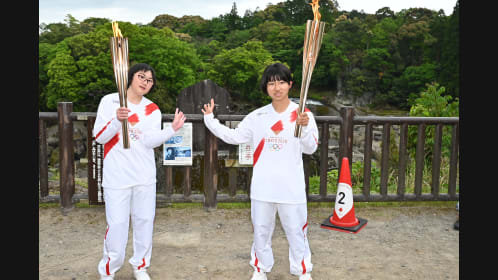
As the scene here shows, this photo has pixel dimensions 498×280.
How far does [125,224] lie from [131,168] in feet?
1.45

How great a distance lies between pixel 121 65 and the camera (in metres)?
3.41

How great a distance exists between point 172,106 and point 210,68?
309 inches

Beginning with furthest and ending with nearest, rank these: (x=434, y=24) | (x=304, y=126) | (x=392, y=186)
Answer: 1. (x=434, y=24)
2. (x=392, y=186)
3. (x=304, y=126)

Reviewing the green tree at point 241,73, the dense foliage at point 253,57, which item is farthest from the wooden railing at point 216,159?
the green tree at point 241,73

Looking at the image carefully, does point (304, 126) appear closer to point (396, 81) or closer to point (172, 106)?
point (172, 106)

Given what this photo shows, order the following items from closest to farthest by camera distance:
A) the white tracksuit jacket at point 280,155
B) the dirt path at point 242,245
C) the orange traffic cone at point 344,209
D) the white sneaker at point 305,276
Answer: the white tracksuit jacket at point 280,155 → the white sneaker at point 305,276 → the dirt path at point 242,245 → the orange traffic cone at point 344,209

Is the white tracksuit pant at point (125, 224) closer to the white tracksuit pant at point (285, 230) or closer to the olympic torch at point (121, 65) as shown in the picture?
the olympic torch at point (121, 65)

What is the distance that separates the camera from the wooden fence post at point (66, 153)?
5336 mm

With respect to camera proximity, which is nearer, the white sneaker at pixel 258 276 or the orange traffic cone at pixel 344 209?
the white sneaker at pixel 258 276

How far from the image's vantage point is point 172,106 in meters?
29.5

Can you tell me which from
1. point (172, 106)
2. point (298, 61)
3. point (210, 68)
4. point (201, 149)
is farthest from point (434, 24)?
point (201, 149)

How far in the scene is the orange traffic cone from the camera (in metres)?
5.10

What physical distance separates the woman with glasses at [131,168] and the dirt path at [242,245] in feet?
1.24

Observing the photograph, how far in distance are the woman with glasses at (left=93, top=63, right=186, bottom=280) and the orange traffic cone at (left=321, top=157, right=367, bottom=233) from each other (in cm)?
232
